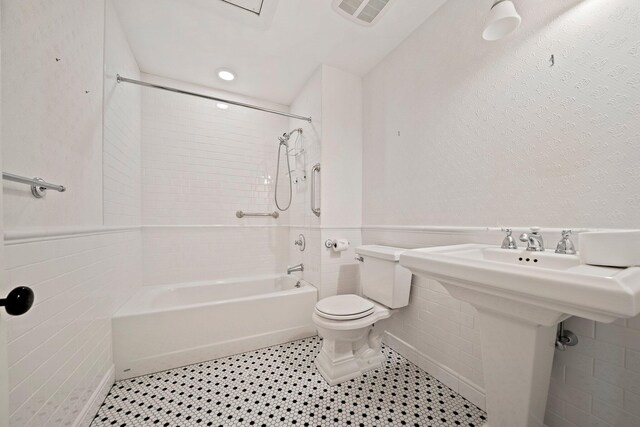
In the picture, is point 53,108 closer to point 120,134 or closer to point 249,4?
point 120,134

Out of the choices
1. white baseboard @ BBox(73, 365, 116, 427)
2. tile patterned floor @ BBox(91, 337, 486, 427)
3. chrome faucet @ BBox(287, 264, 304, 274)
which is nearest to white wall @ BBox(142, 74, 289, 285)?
chrome faucet @ BBox(287, 264, 304, 274)

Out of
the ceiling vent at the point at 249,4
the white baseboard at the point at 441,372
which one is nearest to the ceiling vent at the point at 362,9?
the ceiling vent at the point at 249,4

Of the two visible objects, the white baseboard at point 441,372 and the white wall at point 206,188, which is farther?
the white wall at point 206,188

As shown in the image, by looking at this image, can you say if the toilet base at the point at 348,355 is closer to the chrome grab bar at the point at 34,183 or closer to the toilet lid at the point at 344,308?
the toilet lid at the point at 344,308

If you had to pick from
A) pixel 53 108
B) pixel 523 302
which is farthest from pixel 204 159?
pixel 523 302

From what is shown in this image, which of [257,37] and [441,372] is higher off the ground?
[257,37]

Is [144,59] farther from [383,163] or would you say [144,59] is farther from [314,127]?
[383,163]

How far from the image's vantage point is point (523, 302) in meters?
0.68

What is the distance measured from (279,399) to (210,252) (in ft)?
4.95

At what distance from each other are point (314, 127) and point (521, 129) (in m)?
1.46

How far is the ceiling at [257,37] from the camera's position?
59.1 inches

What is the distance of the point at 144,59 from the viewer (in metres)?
1.97

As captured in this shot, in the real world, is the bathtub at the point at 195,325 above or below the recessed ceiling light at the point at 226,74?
below

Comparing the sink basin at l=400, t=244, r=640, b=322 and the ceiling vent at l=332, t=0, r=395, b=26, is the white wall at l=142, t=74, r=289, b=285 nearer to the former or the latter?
the ceiling vent at l=332, t=0, r=395, b=26
